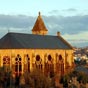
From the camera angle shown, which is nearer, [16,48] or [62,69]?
[16,48]

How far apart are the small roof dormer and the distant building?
6536 mm

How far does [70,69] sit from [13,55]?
17966 mm

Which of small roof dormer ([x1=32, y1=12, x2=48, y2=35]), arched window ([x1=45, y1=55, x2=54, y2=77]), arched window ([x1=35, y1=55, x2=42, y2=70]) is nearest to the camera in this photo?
arched window ([x1=35, y1=55, x2=42, y2=70])

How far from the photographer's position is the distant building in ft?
229

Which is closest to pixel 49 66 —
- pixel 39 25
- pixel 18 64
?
pixel 18 64

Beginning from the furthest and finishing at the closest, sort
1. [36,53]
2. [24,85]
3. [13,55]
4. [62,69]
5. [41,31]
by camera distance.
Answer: [41,31]
[62,69]
[36,53]
[13,55]
[24,85]

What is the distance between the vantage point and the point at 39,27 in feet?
308

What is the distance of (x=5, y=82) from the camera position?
63.0 metres

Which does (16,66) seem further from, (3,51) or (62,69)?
(62,69)

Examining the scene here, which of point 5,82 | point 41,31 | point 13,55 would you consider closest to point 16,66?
point 13,55

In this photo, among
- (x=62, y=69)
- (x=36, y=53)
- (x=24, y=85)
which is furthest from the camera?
(x=62, y=69)

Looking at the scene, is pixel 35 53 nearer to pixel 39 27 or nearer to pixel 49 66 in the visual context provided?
pixel 49 66

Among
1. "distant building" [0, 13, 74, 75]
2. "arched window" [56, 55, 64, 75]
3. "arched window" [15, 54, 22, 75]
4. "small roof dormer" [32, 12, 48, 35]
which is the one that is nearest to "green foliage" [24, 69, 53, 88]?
"distant building" [0, 13, 74, 75]

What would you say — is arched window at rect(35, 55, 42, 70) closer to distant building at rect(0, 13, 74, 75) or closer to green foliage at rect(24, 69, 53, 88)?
distant building at rect(0, 13, 74, 75)
